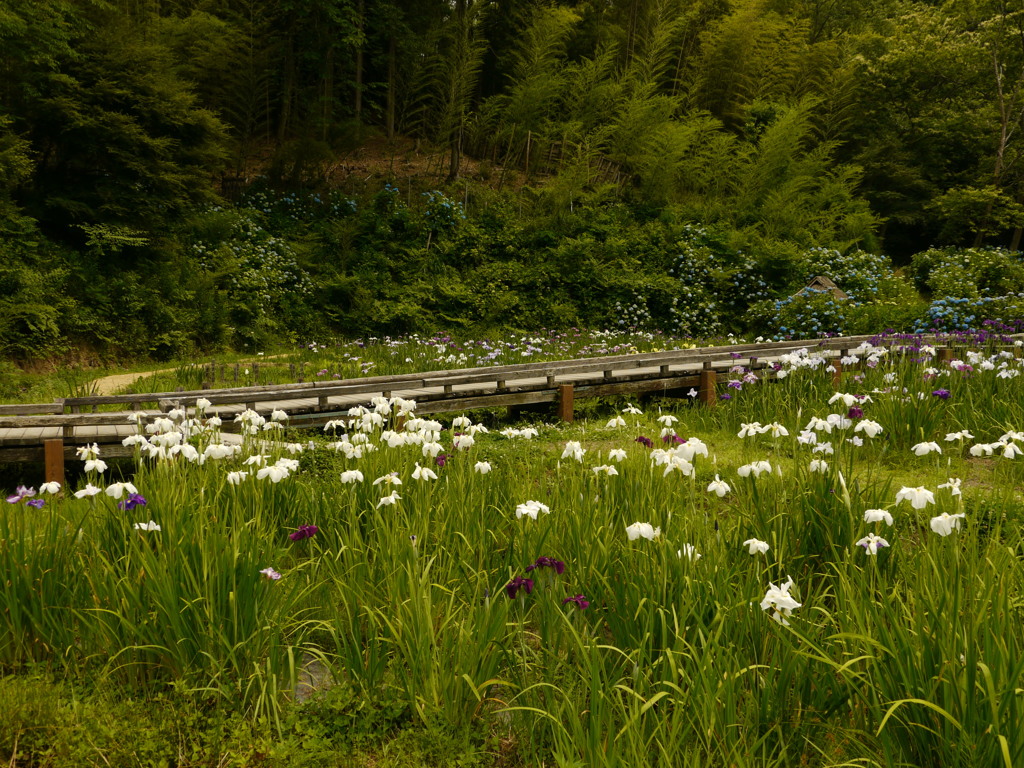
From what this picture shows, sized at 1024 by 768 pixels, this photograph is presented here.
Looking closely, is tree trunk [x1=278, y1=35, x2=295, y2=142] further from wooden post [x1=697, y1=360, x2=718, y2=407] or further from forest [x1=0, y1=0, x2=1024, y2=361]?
wooden post [x1=697, y1=360, x2=718, y2=407]

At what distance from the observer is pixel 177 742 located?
2.27m

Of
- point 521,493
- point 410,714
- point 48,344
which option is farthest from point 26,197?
point 410,714

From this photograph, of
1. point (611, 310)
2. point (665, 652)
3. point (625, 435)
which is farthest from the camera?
point (611, 310)

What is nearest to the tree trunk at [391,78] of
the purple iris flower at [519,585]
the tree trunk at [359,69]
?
the tree trunk at [359,69]

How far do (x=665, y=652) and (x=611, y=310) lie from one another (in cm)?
1477

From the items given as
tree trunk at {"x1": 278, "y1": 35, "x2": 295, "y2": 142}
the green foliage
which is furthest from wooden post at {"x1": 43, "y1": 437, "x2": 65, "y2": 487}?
tree trunk at {"x1": 278, "y1": 35, "x2": 295, "y2": 142}

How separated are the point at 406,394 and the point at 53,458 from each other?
3.33 meters

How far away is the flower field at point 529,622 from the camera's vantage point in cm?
197

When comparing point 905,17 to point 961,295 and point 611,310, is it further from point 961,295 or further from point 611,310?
point 611,310

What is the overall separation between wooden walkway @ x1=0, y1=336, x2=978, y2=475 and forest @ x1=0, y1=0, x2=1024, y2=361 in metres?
5.15

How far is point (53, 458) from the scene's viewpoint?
540cm

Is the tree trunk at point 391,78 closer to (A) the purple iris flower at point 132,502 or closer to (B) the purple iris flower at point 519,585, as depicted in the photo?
(A) the purple iris flower at point 132,502

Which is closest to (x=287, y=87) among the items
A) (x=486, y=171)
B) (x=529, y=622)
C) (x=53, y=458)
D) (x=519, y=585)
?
(x=486, y=171)

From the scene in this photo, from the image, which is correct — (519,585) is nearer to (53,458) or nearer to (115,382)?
(53,458)
